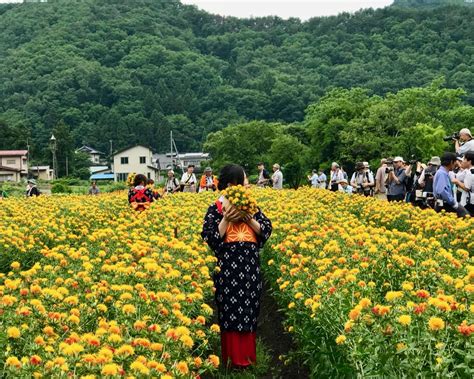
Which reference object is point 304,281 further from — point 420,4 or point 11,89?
Result: point 420,4

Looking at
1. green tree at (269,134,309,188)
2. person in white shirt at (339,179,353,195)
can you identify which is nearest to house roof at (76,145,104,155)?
green tree at (269,134,309,188)

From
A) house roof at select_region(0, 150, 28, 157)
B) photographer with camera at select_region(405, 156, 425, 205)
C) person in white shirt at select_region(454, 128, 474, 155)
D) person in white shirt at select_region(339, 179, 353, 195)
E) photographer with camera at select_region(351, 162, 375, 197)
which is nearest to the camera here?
person in white shirt at select_region(454, 128, 474, 155)

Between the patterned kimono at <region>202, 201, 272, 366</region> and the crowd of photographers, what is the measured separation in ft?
16.7

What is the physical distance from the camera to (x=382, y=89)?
268 feet

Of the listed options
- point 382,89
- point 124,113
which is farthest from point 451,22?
point 124,113

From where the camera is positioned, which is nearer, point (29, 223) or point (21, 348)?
point (21, 348)

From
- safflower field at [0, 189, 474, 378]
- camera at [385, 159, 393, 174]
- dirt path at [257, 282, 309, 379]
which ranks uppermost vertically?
camera at [385, 159, 393, 174]

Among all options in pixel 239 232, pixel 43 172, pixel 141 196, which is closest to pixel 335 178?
pixel 141 196

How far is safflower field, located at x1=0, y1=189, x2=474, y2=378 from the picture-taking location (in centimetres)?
314

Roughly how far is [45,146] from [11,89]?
1926cm

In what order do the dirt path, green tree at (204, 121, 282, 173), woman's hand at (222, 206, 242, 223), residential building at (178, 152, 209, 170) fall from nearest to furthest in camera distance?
woman's hand at (222, 206, 242, 223) < the dirt path < green tree at (204, 121, 282, 173) < residential building at (178, 152, 209, 170)

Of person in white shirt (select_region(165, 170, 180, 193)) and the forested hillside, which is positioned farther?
the forested hillside

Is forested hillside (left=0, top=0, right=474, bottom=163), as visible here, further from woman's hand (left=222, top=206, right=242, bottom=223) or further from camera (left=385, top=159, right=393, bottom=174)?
woman's hand (left=222, top=206, right=242, bottom=223)

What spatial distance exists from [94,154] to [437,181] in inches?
3751
